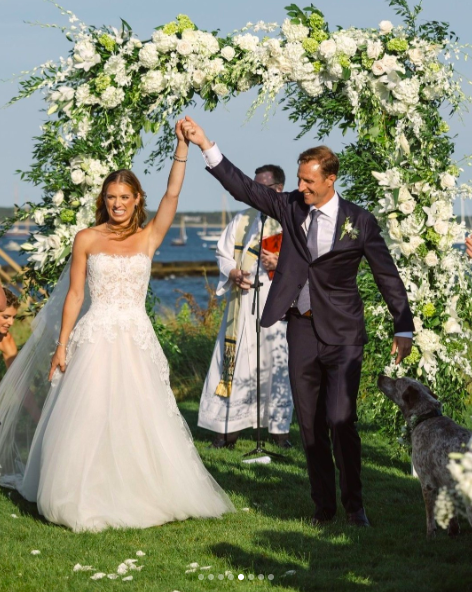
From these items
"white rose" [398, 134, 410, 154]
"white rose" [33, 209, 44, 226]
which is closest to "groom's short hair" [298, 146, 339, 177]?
"white rose" [398, 134, 410, 154]

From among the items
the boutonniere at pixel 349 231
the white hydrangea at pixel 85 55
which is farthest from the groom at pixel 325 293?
the white hydrangea at pixel 85 55

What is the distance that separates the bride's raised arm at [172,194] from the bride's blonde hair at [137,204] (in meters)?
0.12

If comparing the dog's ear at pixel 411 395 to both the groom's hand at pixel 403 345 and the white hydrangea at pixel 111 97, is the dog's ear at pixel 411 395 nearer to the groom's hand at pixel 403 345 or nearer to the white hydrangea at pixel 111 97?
the groom's hand at pixel 403 345

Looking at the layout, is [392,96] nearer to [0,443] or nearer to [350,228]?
[350,228]

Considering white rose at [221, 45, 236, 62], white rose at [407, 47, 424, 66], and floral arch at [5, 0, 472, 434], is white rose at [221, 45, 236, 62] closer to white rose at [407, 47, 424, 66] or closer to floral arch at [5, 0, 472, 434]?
floral arch at [5, 0, 472, 434]

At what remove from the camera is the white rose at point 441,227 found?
25.4 ft

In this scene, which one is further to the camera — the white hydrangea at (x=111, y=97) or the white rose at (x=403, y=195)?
the white hydrangea at (x=111, y=97)

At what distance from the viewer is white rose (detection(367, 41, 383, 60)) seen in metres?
7.82

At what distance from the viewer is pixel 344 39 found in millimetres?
7852

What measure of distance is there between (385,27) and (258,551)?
4376mm

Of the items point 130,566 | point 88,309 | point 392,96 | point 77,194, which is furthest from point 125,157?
point 130,566

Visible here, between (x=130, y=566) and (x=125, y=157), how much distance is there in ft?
13.4

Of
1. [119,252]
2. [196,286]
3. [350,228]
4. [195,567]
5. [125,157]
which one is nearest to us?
[195,567]

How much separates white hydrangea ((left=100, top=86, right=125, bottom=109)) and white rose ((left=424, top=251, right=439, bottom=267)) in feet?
9.60
